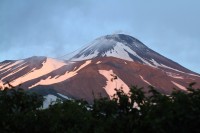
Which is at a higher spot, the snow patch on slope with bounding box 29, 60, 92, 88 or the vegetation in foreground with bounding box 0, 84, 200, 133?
the snow patch on slope with bounding box 29, 60, 92, 88

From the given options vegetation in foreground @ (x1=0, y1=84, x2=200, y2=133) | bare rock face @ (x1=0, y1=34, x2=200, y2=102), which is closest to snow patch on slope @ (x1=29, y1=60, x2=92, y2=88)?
bare rock face @ (x1=0, y1=34, x2=200, y2=102)

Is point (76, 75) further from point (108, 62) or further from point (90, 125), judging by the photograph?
point (90, 125)

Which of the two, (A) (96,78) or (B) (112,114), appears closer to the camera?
(B) (112,114)

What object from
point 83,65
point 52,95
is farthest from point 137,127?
point 83,65

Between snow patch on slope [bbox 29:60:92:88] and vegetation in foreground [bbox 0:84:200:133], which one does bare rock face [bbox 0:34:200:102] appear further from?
vegetation in foreground [bbox 0:84:200:133]

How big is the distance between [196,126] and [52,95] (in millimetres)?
128468

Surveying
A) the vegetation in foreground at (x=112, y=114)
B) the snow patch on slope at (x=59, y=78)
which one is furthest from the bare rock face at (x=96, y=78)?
the vegetation in foreground at (x=112, y=114)

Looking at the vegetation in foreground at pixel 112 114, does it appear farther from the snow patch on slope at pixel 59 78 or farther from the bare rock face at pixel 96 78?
the snow patch on slope at pixel 59 78

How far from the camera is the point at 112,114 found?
17.7 m

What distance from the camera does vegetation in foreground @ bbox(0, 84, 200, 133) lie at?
45.7 ft

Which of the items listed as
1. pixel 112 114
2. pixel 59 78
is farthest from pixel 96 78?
pixel 112 114

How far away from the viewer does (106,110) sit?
60.0 feet

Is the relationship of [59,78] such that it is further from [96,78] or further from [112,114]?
[112,114]

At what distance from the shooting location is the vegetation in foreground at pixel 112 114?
45.7 ft
